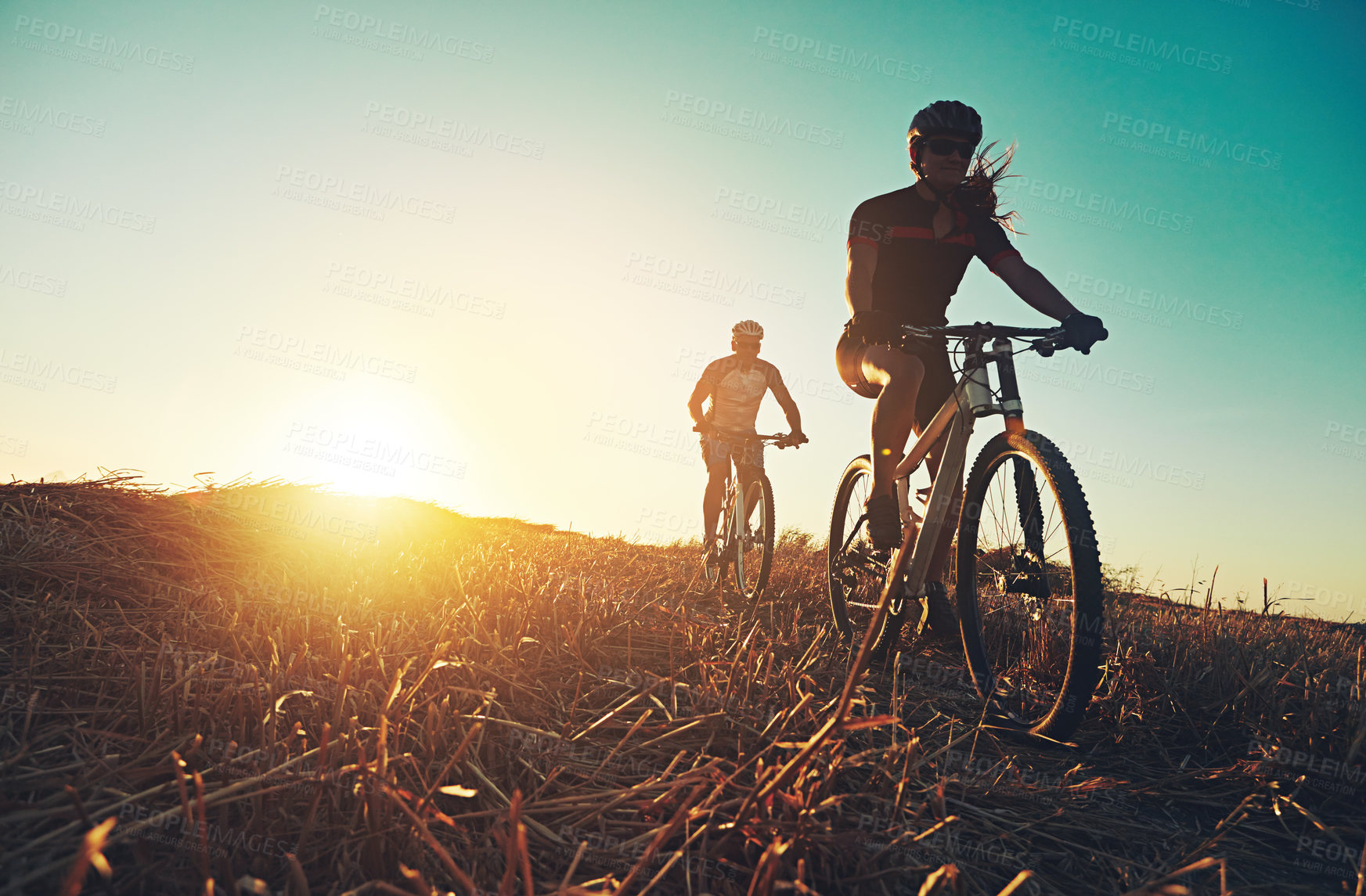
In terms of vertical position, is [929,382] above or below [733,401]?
below

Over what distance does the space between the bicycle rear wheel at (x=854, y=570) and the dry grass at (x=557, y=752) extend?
1.74 feet

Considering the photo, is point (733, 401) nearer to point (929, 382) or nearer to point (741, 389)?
point (741, 389)

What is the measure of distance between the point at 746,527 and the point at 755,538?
0.71 ft

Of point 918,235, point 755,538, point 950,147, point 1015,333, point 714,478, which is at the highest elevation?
point 950,147

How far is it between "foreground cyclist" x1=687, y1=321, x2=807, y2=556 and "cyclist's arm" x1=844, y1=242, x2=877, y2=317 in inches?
133

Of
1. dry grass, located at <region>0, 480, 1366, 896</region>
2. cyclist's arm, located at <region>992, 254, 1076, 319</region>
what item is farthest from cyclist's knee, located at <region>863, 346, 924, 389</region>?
dry grass, located at <region>0, 480, 1366, 896</region>

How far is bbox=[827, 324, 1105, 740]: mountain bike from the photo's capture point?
76.6 inches

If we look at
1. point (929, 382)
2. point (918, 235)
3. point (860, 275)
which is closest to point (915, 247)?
point (918, 235)

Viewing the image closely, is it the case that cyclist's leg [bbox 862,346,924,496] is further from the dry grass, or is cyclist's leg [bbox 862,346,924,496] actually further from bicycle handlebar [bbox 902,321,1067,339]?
the dry grass

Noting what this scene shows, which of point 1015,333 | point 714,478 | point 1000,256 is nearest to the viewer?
point 1015,333

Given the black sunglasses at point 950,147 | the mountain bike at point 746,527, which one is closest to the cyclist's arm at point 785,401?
the mountain bike at point 746,527

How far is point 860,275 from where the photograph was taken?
10.5ft

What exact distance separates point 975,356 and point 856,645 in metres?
1.56

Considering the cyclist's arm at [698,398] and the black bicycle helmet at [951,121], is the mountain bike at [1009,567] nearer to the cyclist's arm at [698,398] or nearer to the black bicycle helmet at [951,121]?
the black bicycle helmet at [951,121]
